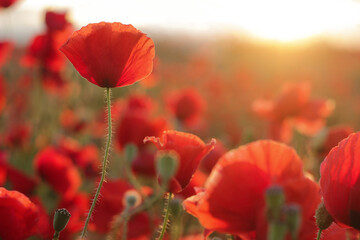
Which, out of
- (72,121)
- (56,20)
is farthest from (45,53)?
(72,121)

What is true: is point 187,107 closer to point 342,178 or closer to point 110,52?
point 110,52

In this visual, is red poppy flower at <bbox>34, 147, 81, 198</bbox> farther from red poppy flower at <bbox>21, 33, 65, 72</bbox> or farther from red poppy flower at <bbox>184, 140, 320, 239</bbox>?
red poppy flower at <bbox>184, 140, 320, 239</bbox>

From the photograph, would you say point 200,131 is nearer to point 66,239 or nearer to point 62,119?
point 62,119

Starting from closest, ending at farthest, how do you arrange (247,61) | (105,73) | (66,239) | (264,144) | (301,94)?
(264,144), (105,73), (66,239), (301,94), (247,61)

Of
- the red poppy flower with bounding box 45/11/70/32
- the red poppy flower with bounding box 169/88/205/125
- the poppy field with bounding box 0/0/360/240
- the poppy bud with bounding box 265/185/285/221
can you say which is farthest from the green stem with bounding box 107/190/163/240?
the red poppy flower with bounding box 169/88/205/125

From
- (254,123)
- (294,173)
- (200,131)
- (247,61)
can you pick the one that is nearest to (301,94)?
(200,131)

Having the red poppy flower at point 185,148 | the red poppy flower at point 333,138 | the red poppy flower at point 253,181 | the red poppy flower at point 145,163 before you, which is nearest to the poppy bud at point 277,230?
the red poppy flower at point 253,181
